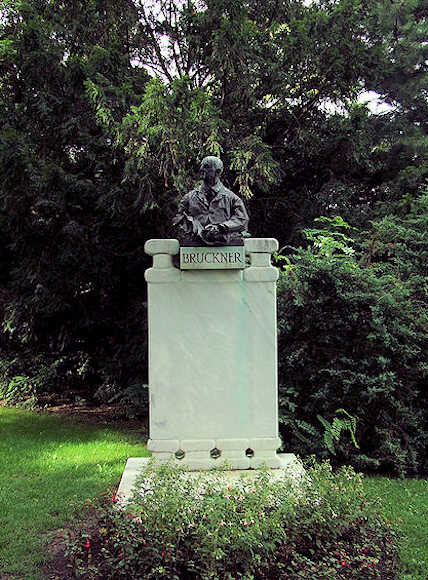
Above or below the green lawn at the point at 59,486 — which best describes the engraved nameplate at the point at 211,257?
above

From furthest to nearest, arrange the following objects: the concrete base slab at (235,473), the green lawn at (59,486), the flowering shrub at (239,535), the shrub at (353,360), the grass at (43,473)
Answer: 1. the shrub at (353,360)
2. the concrete base slab at (235,473)
3. the grass at (43,473)
4. the green lawn at (59,486)
5. the flowering shrub at (239,535)

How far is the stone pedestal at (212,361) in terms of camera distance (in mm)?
5004

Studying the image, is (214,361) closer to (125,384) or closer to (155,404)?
(155,404)

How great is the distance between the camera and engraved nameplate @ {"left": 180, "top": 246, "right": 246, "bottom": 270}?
495 cm

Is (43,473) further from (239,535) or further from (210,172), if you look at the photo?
(210,172)

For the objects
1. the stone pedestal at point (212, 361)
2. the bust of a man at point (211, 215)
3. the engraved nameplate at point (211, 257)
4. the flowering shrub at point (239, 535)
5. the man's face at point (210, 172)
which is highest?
the man's face at point (210, 172)

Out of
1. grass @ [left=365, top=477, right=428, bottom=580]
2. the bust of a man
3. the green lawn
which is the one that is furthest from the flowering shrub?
the bust of a man

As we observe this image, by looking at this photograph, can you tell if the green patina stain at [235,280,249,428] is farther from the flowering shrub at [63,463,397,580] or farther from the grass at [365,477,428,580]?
the grass at [365,477,428,580]

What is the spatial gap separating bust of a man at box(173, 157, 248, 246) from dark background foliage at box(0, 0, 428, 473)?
207 cm

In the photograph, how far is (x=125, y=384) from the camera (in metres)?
10.3

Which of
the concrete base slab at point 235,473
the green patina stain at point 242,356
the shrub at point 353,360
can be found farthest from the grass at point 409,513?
the green patina stain at point 242,356

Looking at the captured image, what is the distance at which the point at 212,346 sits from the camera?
198 inches

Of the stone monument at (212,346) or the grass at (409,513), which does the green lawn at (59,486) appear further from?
the stone monument at (212,346)

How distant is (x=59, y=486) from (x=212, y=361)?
2162 millimetres
